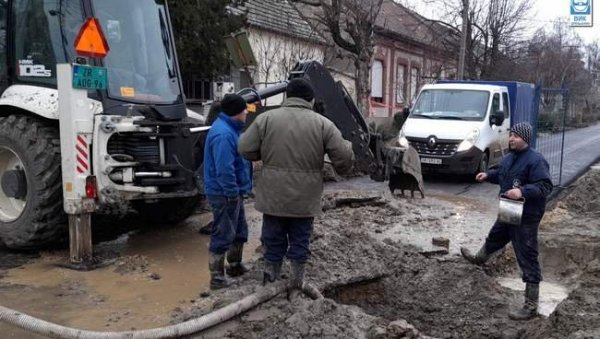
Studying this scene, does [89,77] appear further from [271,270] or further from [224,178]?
[271,270]

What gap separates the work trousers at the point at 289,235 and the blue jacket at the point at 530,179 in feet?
6.42

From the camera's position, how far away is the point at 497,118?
45.2ft

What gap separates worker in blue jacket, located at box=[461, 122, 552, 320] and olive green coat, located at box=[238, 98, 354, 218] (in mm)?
1701

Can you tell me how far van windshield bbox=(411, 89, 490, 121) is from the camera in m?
14.1

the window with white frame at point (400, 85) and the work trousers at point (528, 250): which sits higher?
the window with white frame at point (400, 85)

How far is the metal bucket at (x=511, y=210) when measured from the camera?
566cm

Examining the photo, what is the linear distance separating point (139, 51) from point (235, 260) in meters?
2.82

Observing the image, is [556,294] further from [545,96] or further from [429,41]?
[429,41]

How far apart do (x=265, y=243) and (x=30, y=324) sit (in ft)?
6.34

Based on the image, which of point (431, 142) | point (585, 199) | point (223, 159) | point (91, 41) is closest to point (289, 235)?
point (223, 159)

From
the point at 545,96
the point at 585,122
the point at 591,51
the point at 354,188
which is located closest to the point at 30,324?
the point at 354,188

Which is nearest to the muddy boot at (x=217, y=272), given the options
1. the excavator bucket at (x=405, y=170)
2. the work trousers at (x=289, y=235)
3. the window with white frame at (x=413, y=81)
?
the work trousers at (x=289, y=235)

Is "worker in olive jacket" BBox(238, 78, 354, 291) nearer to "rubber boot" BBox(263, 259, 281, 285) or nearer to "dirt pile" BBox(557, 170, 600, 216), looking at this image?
"rubber boot" BBox(263, 259, 281, 285)

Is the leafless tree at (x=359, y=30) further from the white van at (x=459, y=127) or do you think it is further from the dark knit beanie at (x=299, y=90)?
the dark knit beanie at (x=299, y=90)
